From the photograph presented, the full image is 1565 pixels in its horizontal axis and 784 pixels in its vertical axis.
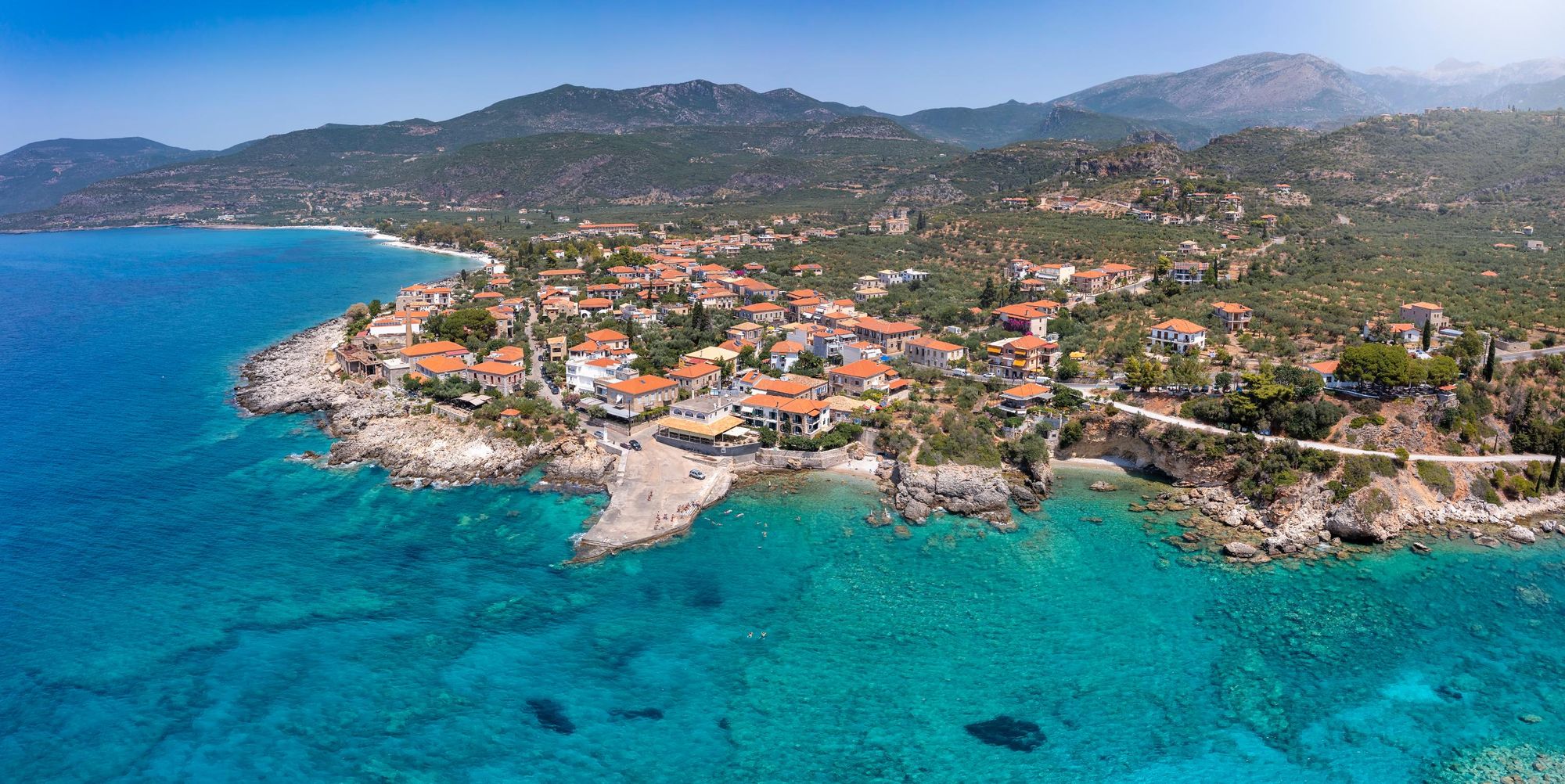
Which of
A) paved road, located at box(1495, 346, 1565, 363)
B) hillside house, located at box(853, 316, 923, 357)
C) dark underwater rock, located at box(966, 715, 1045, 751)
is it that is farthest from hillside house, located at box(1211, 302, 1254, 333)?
dark underwater rock, located at box(966, 715, 1045, 751)

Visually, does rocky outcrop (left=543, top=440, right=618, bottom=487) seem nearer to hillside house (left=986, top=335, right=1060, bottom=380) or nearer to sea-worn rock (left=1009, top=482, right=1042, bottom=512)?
sea-worn rock (left=1009, top=482, right=1042, bottom=512)

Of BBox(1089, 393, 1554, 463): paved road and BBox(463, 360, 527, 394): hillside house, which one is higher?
BBox(463, 360, 527, 394): hillside house

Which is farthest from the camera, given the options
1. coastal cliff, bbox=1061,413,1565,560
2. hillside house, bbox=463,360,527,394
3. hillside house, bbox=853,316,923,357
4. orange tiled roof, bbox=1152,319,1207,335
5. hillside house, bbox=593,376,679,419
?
hillside house, bbox=853,316,923,357

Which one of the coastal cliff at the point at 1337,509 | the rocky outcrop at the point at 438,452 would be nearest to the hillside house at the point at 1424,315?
the coastal cliff at the point at 1337,509

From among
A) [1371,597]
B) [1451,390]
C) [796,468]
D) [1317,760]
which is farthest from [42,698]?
[1451,390]

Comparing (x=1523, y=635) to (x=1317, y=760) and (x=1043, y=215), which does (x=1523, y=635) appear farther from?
(x=1043, y=215)

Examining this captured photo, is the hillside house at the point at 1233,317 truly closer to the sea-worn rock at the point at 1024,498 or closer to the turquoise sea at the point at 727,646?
the turquoise sea at the point at 727,646
